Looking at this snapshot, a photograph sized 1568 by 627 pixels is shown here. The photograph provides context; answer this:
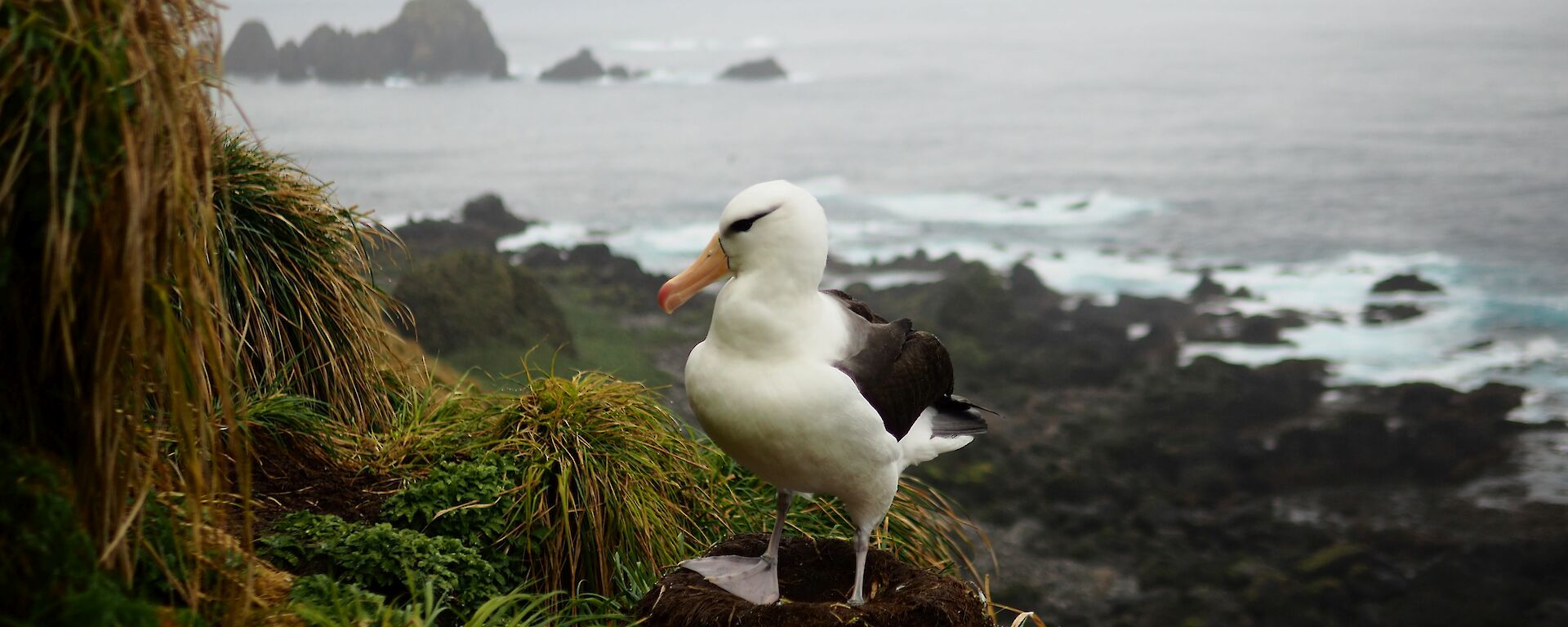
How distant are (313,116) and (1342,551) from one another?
12.9 meters

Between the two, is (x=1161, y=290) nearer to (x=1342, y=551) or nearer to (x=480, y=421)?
(x=1342, y=551)

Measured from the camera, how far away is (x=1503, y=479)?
11562mm

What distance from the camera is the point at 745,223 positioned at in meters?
3.32

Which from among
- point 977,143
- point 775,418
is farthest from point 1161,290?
point 775,418

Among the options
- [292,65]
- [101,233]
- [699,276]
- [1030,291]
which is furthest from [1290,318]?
[101,233]

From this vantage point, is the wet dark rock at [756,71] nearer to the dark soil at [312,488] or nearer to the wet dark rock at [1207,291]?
the wet dark rock at [1207,291]

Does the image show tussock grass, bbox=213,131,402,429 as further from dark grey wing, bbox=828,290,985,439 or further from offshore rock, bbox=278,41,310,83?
offshore rock, bbox=278,41,310,83

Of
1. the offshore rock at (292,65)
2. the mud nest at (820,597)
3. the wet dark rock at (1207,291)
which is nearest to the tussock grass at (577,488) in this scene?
the mud nest at (820,597)

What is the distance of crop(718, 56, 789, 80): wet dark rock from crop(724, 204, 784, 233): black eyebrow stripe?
2290cm

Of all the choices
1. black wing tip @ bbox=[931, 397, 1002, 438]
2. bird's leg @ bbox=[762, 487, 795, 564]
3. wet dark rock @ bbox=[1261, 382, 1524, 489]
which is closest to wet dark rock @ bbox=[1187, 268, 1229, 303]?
wet dark rock @ bbox=[1261, 382, 1524, 489]

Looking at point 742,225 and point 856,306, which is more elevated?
point 742,225

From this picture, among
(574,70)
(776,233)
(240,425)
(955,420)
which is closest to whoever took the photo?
(776,233)

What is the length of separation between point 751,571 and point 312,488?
1.82 metres

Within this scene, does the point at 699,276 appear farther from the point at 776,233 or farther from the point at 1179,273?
the point at 1179,273
